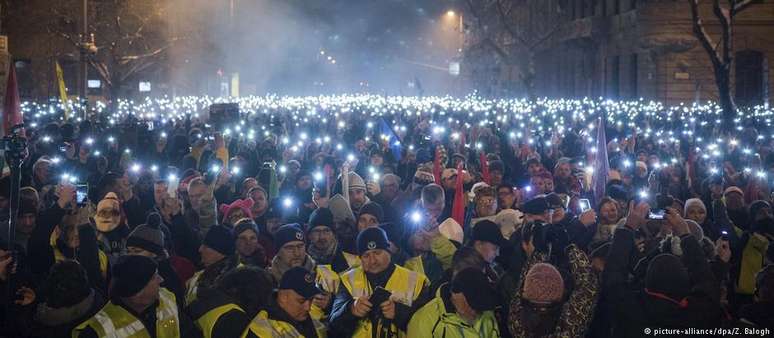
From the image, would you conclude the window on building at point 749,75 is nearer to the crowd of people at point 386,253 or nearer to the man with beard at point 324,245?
the crowd of people at point 386,253

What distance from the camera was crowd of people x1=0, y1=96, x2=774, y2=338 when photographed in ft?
18.2

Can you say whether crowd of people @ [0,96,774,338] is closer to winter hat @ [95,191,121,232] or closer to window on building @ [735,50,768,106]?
winter hat @ [95,191,121,232]

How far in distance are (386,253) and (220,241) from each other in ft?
4.27

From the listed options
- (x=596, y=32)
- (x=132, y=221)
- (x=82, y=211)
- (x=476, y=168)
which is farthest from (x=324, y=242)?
(x=596, y=32)

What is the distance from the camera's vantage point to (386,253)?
663 cm

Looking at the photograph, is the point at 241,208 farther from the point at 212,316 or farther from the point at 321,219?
the point at 212,316

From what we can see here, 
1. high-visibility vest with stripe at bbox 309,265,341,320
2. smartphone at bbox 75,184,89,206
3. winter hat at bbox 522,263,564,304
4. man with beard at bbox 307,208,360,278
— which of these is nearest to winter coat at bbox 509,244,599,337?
winter hat at bbox 522,263,564,304

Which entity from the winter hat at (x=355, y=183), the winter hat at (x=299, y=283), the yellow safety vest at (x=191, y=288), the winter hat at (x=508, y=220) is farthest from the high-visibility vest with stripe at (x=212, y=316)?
the winter hat at (x=355, y=183)

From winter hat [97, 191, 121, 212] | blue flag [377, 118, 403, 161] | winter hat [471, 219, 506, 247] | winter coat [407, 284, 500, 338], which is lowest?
winter coat [407, 284, 500, 338]

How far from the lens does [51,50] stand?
53.0 meters

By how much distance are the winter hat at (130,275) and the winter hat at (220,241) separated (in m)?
1.45

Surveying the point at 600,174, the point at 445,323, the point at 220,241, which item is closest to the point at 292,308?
the point at 445,323

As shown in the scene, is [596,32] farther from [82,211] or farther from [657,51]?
[82,211]

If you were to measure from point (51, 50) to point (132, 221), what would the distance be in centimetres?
4617
